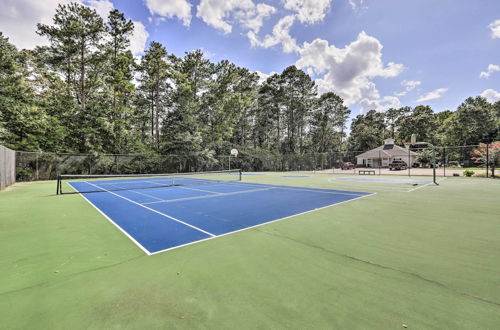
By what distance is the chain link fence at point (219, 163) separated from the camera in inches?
709

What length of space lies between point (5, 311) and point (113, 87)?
2765cm

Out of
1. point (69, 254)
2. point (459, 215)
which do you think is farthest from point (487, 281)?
point (69, 254)

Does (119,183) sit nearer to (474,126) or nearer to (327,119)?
(327,119)

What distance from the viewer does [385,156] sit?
4391 centimetres

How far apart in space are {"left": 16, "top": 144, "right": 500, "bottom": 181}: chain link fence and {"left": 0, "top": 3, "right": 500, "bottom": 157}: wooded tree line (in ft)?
5.32

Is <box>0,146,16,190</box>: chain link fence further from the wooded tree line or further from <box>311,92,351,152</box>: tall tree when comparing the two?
<box>311,92,351,152</box>: tall tree

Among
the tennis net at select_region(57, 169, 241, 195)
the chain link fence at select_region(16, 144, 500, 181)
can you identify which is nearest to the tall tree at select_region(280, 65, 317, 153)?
the chain link fence at select_region(16, 144, 500, 181)

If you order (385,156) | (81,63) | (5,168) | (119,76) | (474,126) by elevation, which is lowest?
(5,168)

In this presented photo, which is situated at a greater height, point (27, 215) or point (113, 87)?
point (113, 87)

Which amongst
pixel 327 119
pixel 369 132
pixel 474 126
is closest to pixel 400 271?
pixel 327 119

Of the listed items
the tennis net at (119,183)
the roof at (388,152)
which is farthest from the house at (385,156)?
the tennis net at (119,183)

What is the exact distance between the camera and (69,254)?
12.1ft

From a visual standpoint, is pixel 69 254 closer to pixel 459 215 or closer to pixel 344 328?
pixel 344 328

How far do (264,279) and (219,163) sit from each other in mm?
27446
